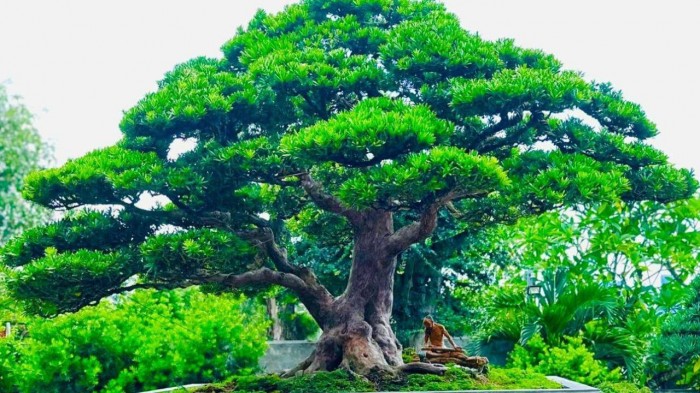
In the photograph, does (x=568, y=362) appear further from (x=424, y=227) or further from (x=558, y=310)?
(x=424, y=227)

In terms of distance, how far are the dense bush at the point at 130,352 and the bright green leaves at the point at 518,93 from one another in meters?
4.37

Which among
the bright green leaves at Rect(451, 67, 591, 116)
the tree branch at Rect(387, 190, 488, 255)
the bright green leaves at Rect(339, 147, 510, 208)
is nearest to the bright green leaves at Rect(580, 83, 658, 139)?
the bright green leaves at Rect(451, 67, 591, 116)

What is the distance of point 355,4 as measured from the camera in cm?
825

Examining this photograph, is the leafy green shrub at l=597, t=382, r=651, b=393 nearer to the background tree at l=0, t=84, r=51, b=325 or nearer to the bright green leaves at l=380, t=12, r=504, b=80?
the bright green leaves at l=380, t=12, r=504, b=80

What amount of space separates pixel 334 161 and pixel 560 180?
1890mm

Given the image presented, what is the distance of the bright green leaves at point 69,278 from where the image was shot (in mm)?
7043

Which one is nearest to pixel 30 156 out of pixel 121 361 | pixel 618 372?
pixel 121 361

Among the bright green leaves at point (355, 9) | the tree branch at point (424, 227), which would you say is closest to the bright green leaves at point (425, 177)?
the tree branch at point (424, 227)

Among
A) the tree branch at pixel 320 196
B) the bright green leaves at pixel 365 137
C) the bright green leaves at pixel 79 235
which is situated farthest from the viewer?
the tree branch at pixel 320 196

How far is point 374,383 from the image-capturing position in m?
7.32

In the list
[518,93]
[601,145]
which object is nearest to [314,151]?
[518,93]

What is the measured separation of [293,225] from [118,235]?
2819 millimetres

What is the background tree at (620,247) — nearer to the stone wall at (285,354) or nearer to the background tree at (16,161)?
the stone wall at (285,354)

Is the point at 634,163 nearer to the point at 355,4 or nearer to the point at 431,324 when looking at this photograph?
the point at 431,324
